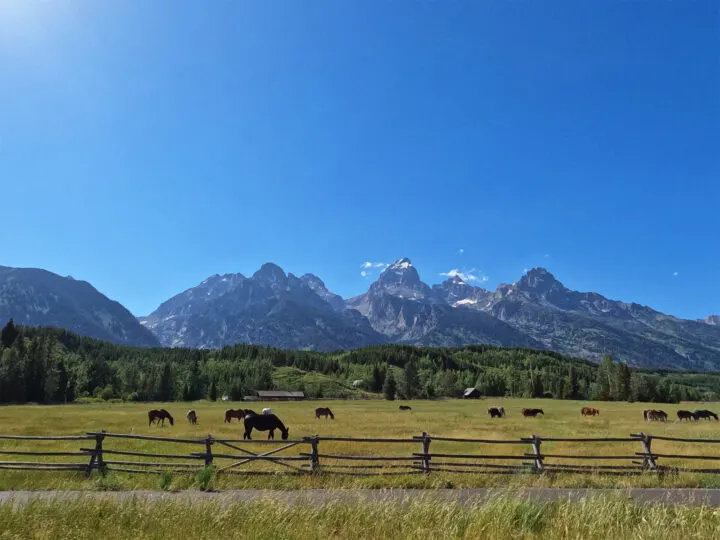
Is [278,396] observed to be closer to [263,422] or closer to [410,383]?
[410,383]

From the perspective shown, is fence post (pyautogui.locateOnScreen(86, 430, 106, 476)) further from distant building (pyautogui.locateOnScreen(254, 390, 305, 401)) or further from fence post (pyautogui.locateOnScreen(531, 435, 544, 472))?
distant building (pyautogui.locateOnScreen(254, 390, 305, 401))

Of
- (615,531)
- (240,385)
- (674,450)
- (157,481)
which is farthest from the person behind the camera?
(240,385)

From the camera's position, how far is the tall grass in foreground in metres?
8.84

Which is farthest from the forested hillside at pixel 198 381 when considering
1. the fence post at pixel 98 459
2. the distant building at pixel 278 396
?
the fence post at pixel 98 459

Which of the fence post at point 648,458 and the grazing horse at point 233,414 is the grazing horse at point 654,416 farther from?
the grazing horse at point 233,414

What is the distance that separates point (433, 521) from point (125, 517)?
6.51 meters

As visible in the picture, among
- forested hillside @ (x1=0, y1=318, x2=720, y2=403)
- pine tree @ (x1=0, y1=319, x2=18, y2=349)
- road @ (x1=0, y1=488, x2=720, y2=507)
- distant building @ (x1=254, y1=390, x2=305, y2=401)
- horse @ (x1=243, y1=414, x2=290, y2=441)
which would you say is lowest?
distant building @ (x1=254, y1=390, x2=305, y2=401)

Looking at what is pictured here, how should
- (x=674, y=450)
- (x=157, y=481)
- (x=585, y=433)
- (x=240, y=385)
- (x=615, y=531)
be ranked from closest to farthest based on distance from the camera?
(x=615, y=531), (x=157, y=481), (x=674, y=450), (x=585, y=433), (x=240, y=385)

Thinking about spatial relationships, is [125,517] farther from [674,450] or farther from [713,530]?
[674,450]

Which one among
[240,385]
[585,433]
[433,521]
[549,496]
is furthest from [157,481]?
[240,385]

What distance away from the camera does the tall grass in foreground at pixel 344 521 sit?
8.84 m

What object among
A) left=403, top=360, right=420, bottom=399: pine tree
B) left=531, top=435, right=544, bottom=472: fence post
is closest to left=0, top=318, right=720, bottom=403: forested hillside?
left=403, top=360, right=420, bottom=399: pine tree

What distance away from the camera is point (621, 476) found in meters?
17.6

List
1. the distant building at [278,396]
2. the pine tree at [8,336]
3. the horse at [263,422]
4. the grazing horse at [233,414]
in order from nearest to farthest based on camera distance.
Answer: the horse at [263,422], the grazing horse at [233,414], the distant building at [278,396], the pine tree at [8,336]
